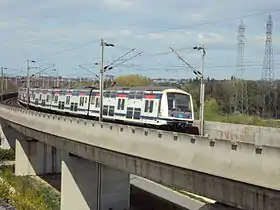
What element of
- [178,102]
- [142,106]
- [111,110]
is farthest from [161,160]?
[111,110]

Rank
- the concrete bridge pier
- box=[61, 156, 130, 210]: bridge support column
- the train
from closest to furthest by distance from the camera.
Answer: the train, box=[61, 156, 130, 210]: bridge support column, the concrete bridge pier

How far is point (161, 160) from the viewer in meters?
21.0

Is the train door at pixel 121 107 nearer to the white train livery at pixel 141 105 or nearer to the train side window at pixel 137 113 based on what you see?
the white train livery at pixel 141 105

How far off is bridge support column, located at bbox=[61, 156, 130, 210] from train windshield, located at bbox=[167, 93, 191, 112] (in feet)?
24.2

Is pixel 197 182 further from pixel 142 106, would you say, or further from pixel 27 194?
pixel 27 194

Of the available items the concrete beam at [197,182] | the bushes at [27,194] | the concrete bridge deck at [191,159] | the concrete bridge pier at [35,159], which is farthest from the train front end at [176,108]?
the concrete bridge pier at [35,159]

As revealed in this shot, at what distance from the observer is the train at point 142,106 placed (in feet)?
101

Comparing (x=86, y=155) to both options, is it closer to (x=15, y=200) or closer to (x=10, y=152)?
(x=15, y=200)

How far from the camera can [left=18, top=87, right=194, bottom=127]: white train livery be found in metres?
30.7

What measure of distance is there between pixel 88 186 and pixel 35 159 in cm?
2119

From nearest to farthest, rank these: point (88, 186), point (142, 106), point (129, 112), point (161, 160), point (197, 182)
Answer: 1. point (197, 182)
2. point (161, 160)
3. point (142, 106)
4. point (129, 112)
5. point (88, 186)

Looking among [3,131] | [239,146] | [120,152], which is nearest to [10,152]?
[3,131]

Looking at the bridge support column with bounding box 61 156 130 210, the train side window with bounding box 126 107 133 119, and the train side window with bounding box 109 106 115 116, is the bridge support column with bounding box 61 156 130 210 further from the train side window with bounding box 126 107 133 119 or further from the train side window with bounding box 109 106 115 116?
the train side window with bounding box 109 106 115 116

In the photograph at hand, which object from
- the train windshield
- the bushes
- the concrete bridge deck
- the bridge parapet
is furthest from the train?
the bushes
